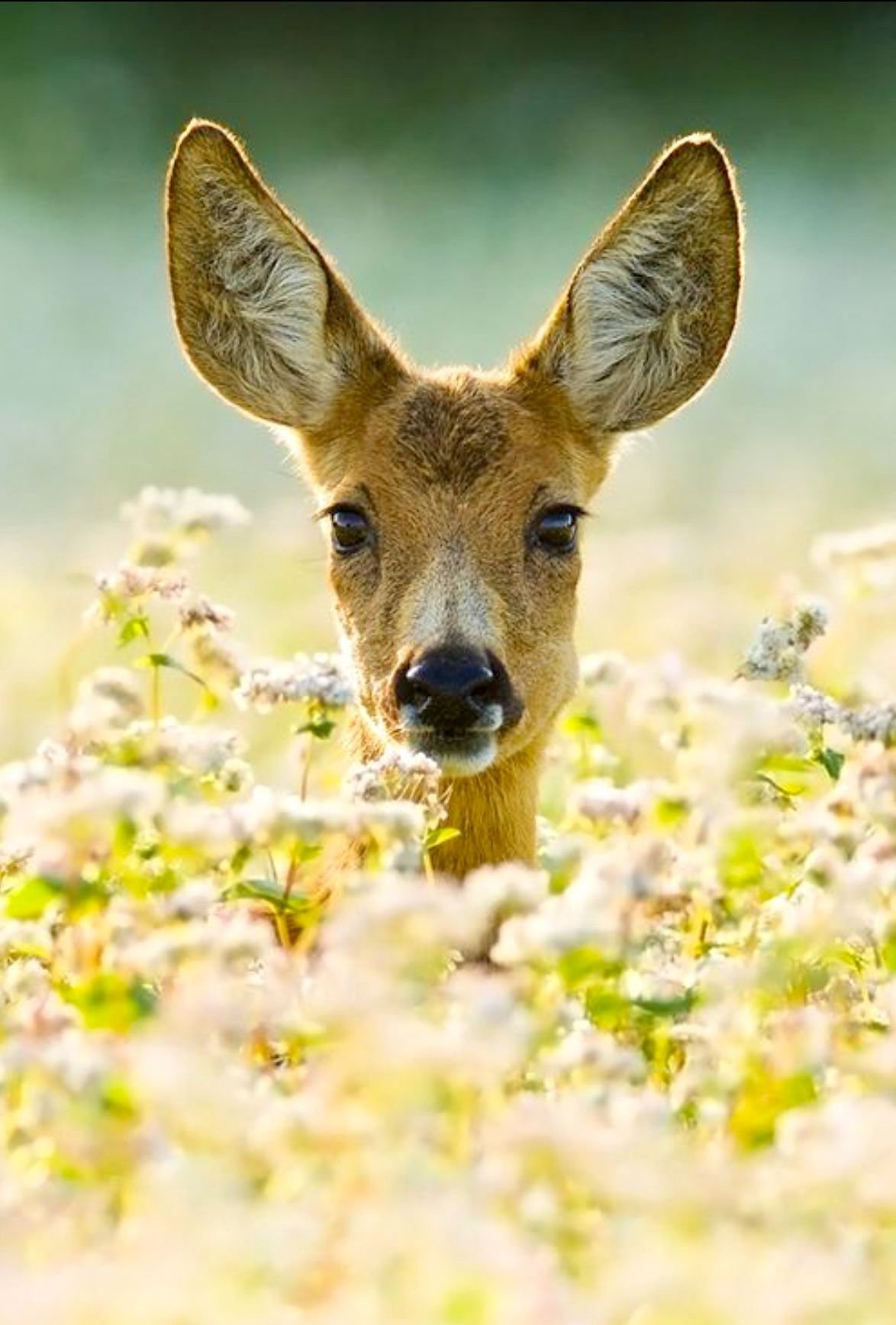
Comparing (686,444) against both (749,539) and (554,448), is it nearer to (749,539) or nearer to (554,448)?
(749,539)

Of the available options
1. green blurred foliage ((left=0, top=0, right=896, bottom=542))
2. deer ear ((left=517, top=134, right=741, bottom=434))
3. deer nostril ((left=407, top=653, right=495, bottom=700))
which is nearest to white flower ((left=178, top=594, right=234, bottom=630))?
deer nostril ((left=407, top=653, right=495, bottom=700))

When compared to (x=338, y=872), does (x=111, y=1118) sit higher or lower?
lower

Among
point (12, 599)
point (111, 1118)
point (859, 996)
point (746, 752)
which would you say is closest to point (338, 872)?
point (859, 996)

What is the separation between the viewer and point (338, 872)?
6.11 metres

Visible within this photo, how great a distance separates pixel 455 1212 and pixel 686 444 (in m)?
14.9

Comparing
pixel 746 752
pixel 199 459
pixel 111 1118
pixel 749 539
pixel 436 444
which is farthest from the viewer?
pixel 199 459

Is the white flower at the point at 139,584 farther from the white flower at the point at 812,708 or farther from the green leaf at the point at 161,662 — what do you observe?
the white flower at the point at 812,708

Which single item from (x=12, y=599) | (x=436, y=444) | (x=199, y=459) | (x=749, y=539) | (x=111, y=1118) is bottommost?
(x=111, y=1118)

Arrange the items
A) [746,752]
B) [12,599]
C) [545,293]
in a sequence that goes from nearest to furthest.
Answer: [746,752], [12,599], [545,293]

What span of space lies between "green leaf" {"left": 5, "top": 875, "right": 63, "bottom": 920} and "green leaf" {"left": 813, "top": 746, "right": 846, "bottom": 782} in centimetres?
149

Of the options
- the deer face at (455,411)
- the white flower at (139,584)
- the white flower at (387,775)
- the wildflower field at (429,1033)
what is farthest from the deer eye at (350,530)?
the white flower at (387,775)

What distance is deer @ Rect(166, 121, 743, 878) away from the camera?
20.6ft

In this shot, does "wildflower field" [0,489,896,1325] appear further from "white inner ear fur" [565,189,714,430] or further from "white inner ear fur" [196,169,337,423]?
"white inner ear fur" [565,189,714,430]

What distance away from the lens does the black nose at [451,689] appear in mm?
5902
